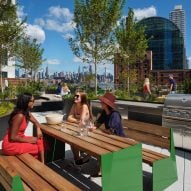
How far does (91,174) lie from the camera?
5.46 meters

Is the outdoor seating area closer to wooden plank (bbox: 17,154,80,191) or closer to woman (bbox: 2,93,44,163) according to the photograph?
wooden plank (bbox: 17,154,80,191)

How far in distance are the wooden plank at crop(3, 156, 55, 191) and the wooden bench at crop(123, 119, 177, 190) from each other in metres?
1.81

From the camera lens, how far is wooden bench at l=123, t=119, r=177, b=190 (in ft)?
15.1

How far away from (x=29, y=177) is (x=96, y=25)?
1456 centimetres

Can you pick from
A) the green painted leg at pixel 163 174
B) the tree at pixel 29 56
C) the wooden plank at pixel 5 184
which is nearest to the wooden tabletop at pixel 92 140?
the green painted leg at pixel 163 174

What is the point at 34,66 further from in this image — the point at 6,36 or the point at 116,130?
the point at 116,130

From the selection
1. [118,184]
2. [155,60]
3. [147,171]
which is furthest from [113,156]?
[155,60]

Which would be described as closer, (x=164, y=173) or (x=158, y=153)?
(x=164, y=173)

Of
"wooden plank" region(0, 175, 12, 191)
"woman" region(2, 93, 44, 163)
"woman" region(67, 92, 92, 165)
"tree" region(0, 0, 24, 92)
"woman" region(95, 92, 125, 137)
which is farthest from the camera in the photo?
"tree" region(0, 0, 24, 92)

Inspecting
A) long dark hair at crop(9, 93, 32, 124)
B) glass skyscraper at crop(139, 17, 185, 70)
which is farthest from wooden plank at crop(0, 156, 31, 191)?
glass skyscraper at crop(139, 17, 185, 70)

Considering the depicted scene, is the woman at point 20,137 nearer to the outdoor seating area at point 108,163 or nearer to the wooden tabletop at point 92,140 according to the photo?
the outdoor seating area at point 108,163

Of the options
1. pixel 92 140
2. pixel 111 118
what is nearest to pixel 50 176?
pixel 92 140

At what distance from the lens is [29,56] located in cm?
3534

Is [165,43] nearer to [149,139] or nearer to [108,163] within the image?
[149,139]
